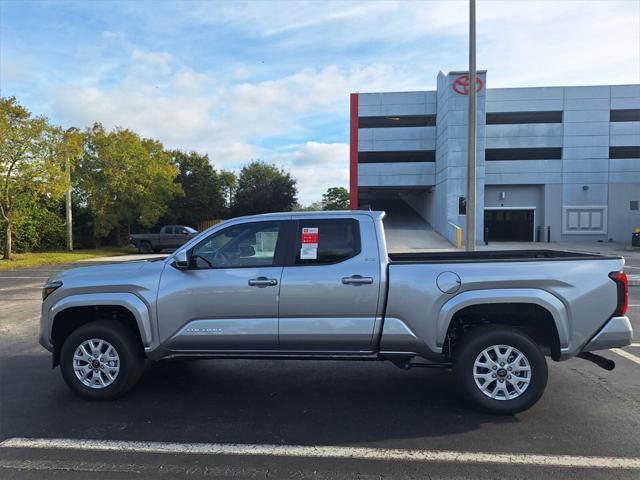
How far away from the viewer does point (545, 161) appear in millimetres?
35719

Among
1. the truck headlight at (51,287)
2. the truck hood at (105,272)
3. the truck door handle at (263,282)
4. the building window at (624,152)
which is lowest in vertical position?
the truck headlight at (51,287)

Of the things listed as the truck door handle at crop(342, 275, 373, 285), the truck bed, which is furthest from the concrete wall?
the truck door handle at crop(342, 275, 373, 285)

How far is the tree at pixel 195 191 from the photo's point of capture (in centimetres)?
4188

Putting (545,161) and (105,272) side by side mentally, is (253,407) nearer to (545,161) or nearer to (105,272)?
(105,272)

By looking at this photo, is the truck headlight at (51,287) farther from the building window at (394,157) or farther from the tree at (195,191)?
the building window at (394,157)

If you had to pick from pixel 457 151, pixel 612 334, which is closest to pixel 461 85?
pixel 457 151

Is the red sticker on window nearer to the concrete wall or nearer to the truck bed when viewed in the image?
the truck bed

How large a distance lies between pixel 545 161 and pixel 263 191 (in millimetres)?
26146

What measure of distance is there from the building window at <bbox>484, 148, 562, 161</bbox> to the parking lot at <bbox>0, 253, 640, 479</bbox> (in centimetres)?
3367

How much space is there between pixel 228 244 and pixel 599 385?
4289mm

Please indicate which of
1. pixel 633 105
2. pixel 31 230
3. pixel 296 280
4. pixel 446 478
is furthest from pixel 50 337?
pixel 633 105

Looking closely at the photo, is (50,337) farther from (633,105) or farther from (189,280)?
(633,105)

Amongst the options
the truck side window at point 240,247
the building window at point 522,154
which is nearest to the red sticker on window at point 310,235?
the truck side window at point 240,247

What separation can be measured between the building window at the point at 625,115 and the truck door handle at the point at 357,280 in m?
39.0
